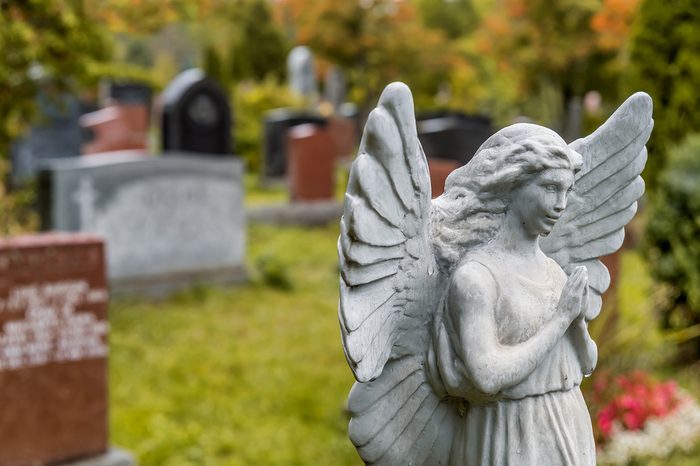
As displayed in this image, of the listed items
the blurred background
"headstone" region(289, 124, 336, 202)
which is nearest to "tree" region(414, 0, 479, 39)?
the blurred background

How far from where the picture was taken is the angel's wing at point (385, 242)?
5.84 feet

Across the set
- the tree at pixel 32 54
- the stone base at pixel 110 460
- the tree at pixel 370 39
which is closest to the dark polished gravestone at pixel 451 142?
the tree at pixel 32 54

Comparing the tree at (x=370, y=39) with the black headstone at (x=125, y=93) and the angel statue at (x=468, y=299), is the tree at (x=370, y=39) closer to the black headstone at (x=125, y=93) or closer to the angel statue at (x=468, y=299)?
the black headstone at (x=125, y=93)

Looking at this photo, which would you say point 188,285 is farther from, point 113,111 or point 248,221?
point 113,111

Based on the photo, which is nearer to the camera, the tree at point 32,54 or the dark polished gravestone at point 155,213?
the tree at point 32,54

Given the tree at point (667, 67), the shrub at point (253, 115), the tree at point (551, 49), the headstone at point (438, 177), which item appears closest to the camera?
the headstone at point (438, 177)

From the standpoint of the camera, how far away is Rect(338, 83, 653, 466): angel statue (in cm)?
184

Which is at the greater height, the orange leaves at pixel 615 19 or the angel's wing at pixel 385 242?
→ the orange leaves at pixel 615 19

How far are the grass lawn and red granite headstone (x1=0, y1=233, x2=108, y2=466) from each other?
0.49 metres

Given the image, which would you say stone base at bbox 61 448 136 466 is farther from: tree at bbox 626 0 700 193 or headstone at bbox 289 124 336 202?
headstone at bbox 289 124 336 202

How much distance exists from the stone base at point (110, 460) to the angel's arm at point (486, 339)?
329 centimetres

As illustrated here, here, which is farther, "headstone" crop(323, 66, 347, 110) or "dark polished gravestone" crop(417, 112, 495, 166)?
"headstone" crop(323, 66, 347, 110)

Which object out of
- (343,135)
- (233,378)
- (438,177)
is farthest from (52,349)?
(343,135)

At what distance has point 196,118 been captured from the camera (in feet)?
31.6
